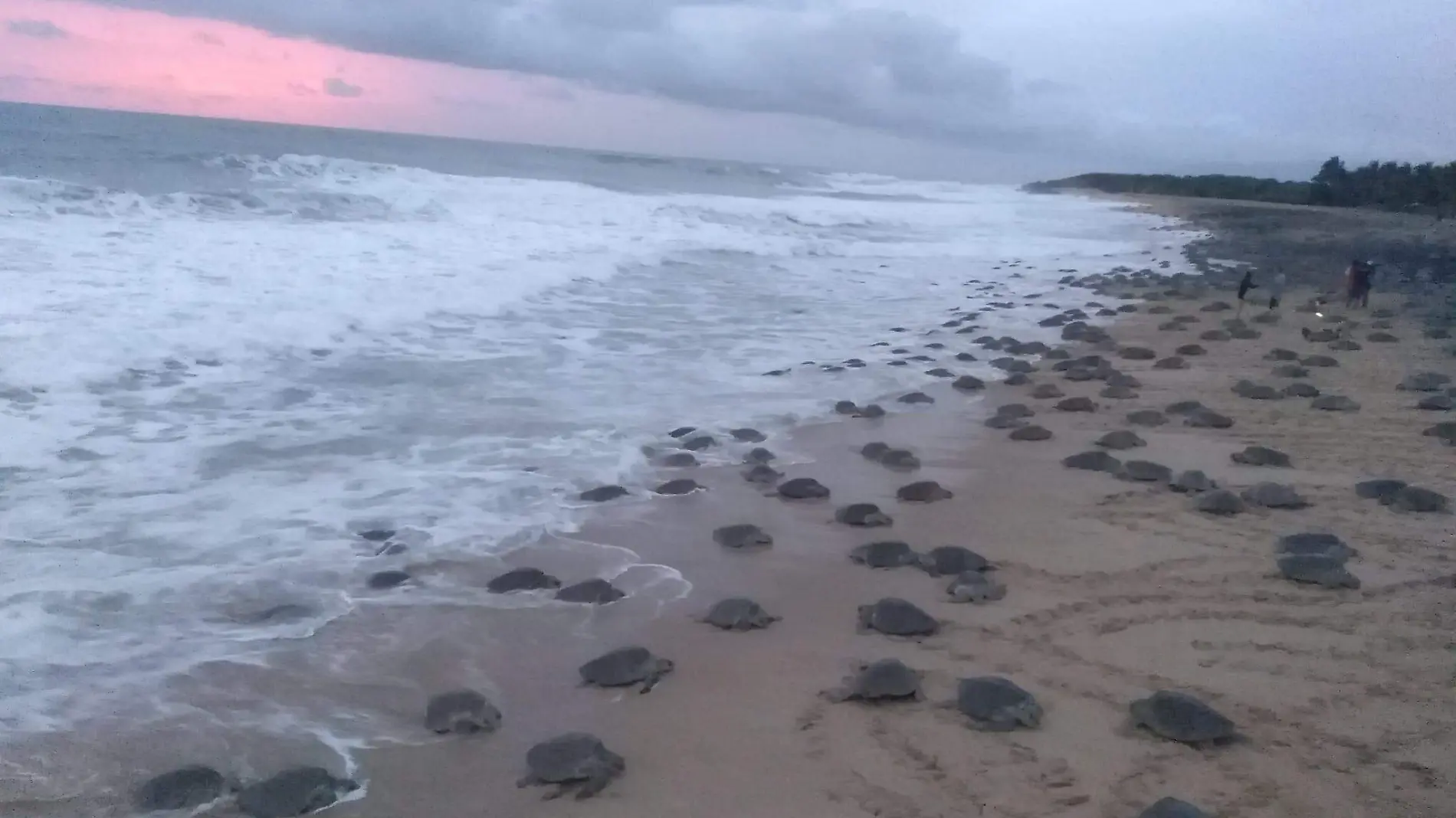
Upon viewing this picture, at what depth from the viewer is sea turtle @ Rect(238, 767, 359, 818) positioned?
4.11 meters

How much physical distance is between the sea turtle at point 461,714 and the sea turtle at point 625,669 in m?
0.51

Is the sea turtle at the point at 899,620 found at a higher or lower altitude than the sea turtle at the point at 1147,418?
lower

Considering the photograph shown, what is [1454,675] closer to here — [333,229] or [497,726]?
[497,726]

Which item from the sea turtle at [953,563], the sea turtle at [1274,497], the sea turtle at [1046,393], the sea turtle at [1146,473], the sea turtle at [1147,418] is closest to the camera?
the sea turtle at [953,563]

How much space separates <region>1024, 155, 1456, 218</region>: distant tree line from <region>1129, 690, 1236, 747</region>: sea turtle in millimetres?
53478

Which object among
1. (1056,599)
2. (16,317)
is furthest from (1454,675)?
(16,317)

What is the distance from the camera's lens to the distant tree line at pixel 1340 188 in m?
55.0

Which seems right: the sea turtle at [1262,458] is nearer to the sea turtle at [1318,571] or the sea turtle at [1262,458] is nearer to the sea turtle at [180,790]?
the sea turtle at [1318,571]

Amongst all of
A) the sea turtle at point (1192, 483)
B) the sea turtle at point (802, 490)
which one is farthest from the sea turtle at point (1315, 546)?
the sea turtle at point (802, 490)

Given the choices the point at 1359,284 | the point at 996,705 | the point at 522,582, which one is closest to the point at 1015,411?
the point at 522,582

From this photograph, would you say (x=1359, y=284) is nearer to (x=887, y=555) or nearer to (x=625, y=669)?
(x=887, y=555)

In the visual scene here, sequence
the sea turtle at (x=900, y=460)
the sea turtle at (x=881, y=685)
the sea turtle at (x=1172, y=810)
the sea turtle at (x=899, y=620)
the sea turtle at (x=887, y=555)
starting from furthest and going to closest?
the sea turtle at (x=900, y=460) < the sea turtle at (x=887, y=555) < the sea turtle at (x=899, y=620) < the sea turtle at (x=881, y=685) < the sea turtle at (x=1172, y=810)

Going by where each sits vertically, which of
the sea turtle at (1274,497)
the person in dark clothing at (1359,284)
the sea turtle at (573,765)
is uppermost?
the person in dark clothing at (1359,284)

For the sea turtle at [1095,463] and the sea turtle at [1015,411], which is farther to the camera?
the sea turtle at [1015,411]
